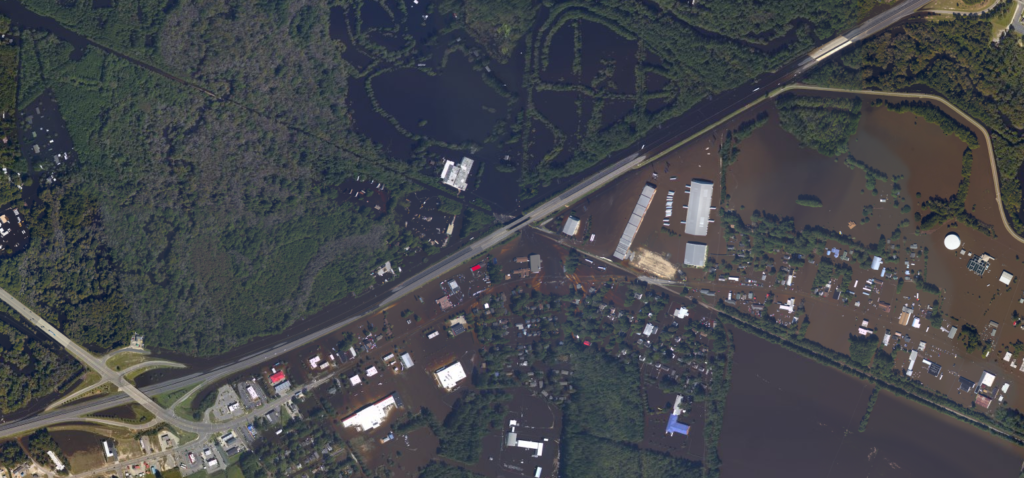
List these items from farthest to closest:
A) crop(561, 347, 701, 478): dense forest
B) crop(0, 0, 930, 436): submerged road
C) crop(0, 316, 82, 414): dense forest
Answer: crop(561, 347, 701, 478): dense forest < crop(0, 0, 930, 436): submerged road < crop(0, 316, 82, 414): dense forest

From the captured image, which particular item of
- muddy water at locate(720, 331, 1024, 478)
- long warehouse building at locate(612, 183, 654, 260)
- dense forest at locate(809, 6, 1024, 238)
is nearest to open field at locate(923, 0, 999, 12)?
dense forest at locate(809, 6, 1024, 238)

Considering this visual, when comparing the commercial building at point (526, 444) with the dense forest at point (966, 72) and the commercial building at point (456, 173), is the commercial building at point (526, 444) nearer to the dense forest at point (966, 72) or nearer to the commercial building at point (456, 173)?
the commercial building at point (456, 173)

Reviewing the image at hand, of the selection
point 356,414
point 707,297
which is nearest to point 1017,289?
point 707,297

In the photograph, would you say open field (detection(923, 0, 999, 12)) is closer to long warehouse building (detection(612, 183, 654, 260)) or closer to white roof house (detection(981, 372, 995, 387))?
long warehouse building (detection(612, 183, 654, 260))

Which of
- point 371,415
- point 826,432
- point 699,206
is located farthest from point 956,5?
point 371,415

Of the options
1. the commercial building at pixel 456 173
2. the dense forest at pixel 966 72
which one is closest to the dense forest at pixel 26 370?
the commercial building at pixel 456 173

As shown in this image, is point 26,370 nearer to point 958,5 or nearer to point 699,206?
point 699,206

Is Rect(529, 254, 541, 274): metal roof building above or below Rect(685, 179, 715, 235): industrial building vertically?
below
